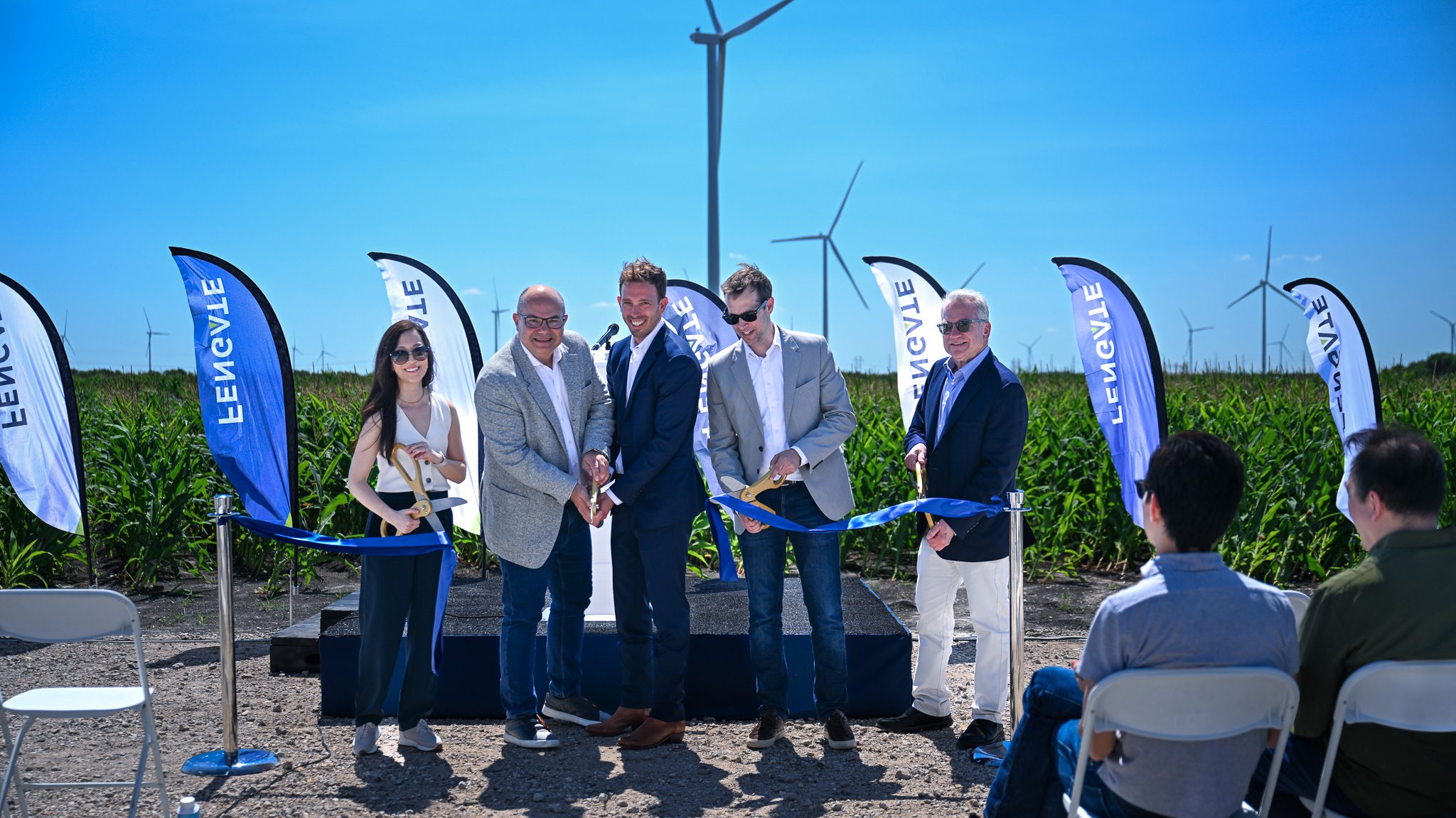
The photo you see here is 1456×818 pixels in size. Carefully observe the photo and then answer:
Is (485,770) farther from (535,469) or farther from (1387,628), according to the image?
(1387,628)

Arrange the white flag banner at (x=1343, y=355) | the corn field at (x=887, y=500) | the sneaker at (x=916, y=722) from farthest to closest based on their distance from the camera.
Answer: the corn field at (x=887, y=500) < the white flag banner at (x=1343, y=355) < the sneaker at (x=916, y=722)

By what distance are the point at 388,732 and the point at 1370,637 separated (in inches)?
159

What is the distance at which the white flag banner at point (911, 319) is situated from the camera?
25.1 ft

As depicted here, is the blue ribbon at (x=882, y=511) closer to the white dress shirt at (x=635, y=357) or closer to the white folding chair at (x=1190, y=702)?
the white dress shirt at (x=635, y=357)

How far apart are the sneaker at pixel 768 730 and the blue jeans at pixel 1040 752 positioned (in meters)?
1.69

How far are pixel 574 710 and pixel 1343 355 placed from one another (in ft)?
18.2

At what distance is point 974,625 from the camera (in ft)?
14.4

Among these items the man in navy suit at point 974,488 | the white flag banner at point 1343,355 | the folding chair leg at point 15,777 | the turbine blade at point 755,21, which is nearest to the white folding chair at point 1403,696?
the man in navy suit at point 974,488

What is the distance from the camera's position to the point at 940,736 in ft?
14.8

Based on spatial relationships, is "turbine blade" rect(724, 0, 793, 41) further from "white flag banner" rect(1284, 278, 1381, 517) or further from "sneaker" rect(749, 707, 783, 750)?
"sneaker" rect(749, 707, 783, 750)

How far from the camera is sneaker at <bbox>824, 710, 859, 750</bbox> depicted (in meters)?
4.30

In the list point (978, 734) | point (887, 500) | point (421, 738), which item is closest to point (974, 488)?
point (978, 734)

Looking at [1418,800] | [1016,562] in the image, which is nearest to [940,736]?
[1016,562]

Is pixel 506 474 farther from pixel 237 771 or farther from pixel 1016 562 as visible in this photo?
pixel 1016 562
